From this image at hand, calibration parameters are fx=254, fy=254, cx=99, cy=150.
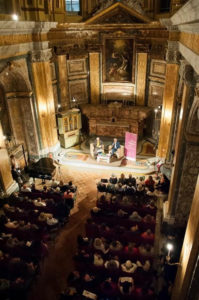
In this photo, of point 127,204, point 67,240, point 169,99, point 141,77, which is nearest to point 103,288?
point 67,240

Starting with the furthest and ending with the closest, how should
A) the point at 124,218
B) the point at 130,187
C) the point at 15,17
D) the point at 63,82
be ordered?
the point at 63,82 → the point at 130,187 → the point at 15,17 → the point at 124,218

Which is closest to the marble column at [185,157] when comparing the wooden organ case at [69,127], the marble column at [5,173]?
the marble column at [5,173]

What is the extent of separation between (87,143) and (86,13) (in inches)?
306

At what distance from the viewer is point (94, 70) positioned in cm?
1672

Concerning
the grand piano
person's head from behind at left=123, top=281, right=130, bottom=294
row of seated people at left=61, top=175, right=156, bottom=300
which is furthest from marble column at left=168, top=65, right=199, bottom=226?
the grand piano

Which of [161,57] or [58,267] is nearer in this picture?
[58,267]

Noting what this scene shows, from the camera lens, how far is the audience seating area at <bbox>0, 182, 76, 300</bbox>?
6.99 meters

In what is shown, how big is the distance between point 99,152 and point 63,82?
17.3 feet

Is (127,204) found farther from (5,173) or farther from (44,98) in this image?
(44,98)

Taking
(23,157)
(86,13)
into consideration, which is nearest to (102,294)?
(23,157)

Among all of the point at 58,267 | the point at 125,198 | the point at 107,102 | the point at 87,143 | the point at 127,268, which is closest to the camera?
the point at 127,268

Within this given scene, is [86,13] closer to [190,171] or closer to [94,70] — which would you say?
[94,70]

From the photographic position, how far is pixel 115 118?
53.1 ft

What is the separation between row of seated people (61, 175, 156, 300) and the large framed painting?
9.71 meters
